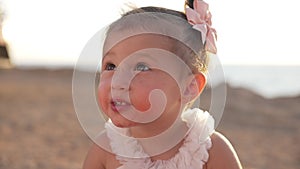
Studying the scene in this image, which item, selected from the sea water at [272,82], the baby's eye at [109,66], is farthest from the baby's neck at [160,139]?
the sea water at [272,82]

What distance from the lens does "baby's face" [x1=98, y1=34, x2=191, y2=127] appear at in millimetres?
1943

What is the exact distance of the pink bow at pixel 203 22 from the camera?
6.79 ft

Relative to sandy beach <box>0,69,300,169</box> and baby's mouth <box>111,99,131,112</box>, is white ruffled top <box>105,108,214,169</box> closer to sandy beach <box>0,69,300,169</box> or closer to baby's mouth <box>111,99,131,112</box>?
baby's mouth <box>111,99,131,112</box>

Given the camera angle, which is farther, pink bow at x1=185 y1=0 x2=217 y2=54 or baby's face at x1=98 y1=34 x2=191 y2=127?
pink bow at x1=185 y1=0 x2=217 y2=54

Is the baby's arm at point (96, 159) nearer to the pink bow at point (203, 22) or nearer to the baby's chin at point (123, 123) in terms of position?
the baby's chin at point (123, 123)

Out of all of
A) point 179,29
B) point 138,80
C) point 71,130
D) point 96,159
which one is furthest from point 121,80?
point 71,130

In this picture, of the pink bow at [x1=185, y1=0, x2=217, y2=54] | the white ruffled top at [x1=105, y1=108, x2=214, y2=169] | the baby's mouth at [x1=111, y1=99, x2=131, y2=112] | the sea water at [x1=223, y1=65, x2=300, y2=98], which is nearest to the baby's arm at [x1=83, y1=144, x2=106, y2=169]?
the white ruffled top at [x1=105, y1=108, x2=214, y2=169]

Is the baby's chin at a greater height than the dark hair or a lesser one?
lesser

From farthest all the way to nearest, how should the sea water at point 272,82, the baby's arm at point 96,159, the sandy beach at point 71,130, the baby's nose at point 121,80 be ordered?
the sea water at point 272,82 < the sandy beach at point 71,130 < the baby's arm at point 96,159 < the baby's nose at point 121,80

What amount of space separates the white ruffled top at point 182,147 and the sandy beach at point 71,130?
272 centimetres

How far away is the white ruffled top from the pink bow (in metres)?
0.24

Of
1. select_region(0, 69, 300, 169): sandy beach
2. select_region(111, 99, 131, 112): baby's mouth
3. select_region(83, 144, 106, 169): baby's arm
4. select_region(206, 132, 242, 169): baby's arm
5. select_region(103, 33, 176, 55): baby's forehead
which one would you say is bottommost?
select_region(0, 69, 300, 169): sandy beach

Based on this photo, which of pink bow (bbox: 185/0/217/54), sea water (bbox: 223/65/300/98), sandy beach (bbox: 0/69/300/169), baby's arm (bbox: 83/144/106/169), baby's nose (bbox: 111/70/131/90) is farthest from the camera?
sea water (bbox: 223/65/300/98)

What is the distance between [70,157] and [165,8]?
3448 millimetres
